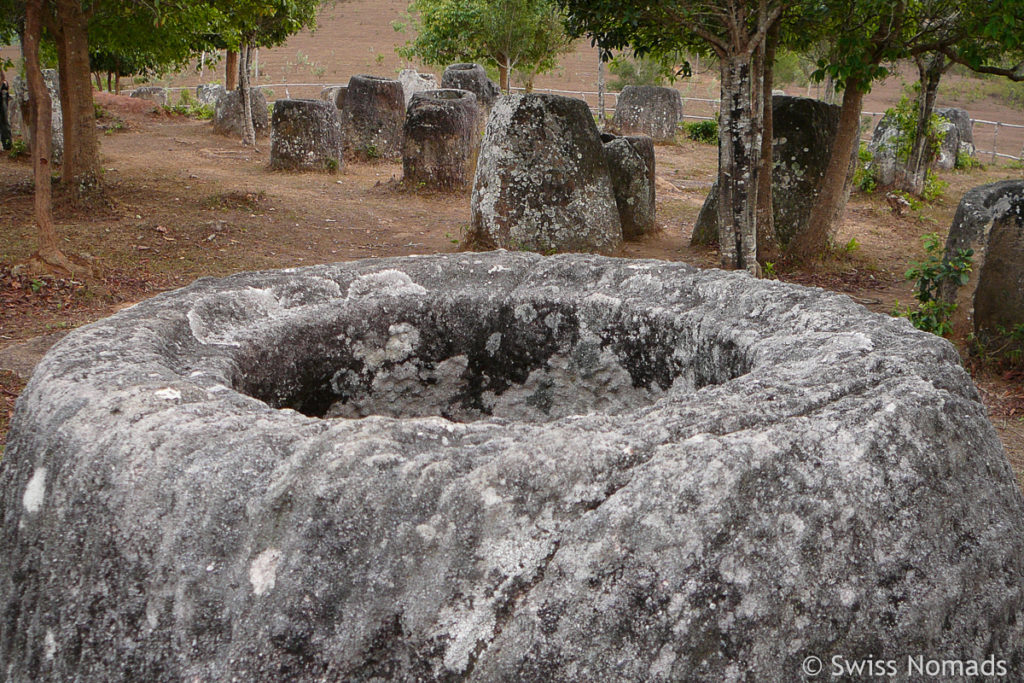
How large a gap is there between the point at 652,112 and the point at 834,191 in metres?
10.2

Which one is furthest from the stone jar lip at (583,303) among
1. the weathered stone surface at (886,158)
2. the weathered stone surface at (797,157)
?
the weathered stone surface at (886,158)

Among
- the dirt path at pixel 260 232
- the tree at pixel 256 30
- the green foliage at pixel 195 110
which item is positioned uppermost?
the tree at pixel 256 30

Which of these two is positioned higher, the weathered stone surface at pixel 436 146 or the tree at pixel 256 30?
the tree at pixel 256 30

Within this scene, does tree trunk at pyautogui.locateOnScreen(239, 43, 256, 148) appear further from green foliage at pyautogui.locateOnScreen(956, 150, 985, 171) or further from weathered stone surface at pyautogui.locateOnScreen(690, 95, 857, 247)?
green foliage at pyautogui.locateOnScreen(956, 150, 985, 171)

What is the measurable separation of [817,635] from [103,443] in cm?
128

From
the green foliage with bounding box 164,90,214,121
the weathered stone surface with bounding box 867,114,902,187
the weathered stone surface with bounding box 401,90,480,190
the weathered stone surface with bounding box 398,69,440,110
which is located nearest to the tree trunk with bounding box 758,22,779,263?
the weathered stone surface with bounding box 401,90,480,190

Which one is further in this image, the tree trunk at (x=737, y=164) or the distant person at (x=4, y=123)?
the distant person at (x=4, y=123)

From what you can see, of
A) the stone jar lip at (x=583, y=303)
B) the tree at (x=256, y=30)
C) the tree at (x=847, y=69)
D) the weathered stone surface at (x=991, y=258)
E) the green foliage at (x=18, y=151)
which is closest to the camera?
the stone jar lip at (x=583, y=303)

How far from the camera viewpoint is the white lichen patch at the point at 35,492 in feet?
5.68

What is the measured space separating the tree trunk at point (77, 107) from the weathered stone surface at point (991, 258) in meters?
8.39

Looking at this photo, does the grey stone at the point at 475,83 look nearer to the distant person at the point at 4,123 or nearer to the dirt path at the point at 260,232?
the dirt path at the point at 260,232

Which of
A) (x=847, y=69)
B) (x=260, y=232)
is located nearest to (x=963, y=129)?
(x=847, y=69)

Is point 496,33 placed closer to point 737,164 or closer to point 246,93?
point 246,93

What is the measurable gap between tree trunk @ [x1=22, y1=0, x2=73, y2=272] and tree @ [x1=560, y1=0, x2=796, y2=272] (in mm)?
4336
